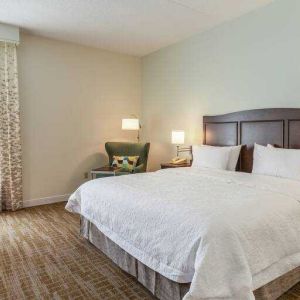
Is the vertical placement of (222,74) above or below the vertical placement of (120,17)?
below

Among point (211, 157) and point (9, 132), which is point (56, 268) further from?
point (9, 132)

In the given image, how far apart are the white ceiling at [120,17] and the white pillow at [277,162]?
6.02 feet

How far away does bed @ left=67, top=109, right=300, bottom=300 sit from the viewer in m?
1.56

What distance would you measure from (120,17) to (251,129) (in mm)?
2331

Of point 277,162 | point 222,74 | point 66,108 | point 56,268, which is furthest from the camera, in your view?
point 66,108

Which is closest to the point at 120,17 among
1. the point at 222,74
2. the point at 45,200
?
the point at 222,74

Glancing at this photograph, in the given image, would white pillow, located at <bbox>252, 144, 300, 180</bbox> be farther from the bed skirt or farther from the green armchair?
the green armchair

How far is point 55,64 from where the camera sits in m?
4.55

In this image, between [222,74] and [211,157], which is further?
[222,74]

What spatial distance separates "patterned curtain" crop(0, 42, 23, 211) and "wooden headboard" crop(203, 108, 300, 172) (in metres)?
2.93

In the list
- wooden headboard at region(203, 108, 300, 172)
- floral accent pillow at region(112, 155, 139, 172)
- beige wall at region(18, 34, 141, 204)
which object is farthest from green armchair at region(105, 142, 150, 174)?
wooden headboard at region(203, 108, 300, 172)

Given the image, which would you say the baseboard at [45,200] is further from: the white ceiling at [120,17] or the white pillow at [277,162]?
the white pillow at [277,162]

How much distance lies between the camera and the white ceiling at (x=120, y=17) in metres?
3.29

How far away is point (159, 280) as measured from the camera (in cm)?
196
